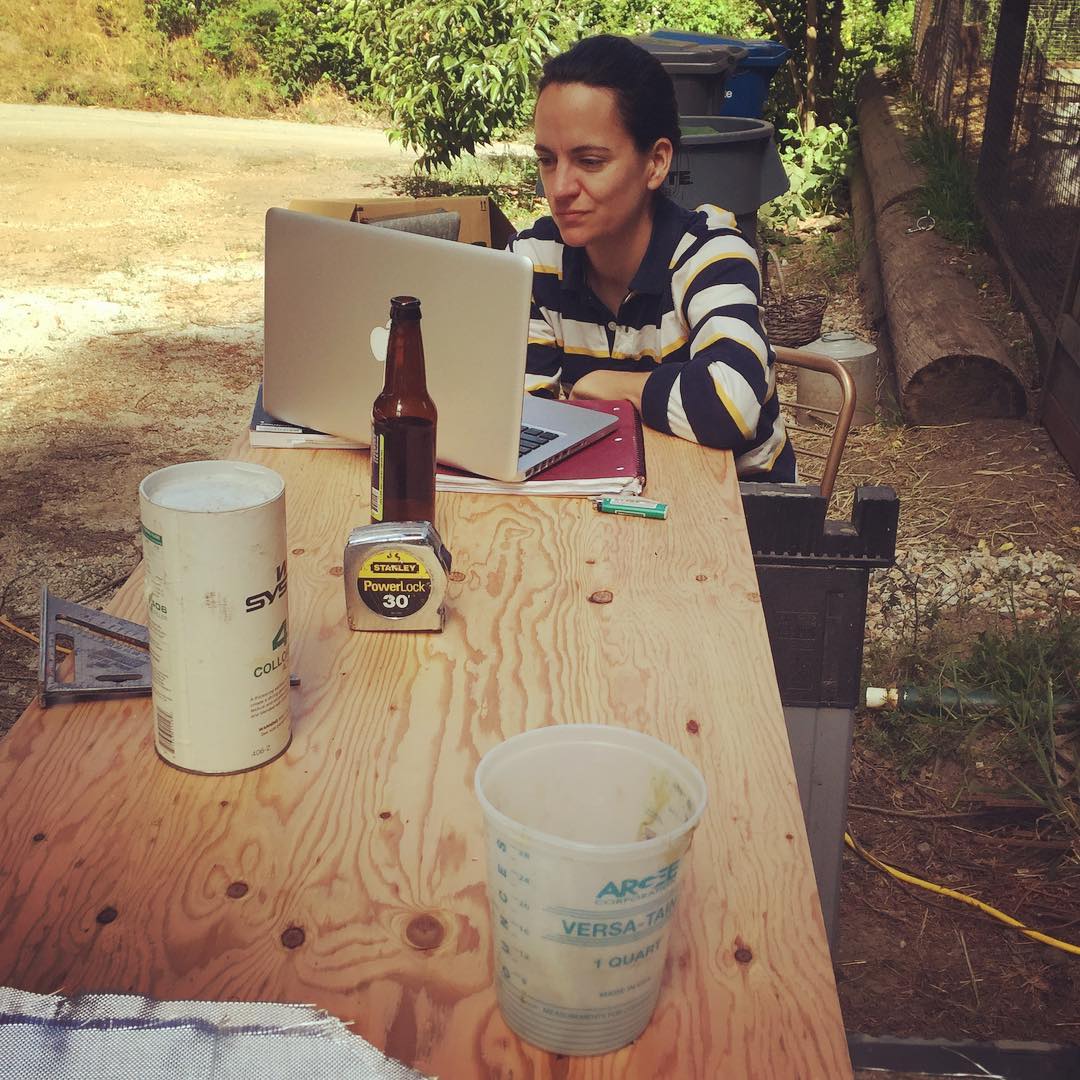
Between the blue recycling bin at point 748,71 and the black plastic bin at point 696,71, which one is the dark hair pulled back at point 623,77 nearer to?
the black plastic bin at point 696,71

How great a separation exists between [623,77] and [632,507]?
1052 millimetres

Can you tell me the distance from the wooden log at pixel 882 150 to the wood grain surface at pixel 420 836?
19.4ft

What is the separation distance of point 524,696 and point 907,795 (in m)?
1.93

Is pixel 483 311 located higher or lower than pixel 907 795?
higher

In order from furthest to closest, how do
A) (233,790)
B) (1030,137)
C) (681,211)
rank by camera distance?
(1030,137), (681,211), (233,790)

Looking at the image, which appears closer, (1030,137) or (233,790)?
(233,790)

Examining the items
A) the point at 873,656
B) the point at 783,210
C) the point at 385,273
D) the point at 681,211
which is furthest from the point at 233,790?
the point at 783,210

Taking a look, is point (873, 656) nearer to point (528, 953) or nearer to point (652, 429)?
point (652, 429)

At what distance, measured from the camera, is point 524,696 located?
122 centimetres

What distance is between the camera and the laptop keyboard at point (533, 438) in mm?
1819

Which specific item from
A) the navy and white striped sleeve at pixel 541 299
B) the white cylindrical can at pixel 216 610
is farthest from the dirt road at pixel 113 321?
the white cylindrical can at pixel 216 610

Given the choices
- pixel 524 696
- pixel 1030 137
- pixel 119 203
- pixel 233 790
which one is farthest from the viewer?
pixel 119 203

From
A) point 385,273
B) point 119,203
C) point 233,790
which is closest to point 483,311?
point 385,273

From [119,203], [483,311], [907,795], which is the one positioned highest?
[483,311]
